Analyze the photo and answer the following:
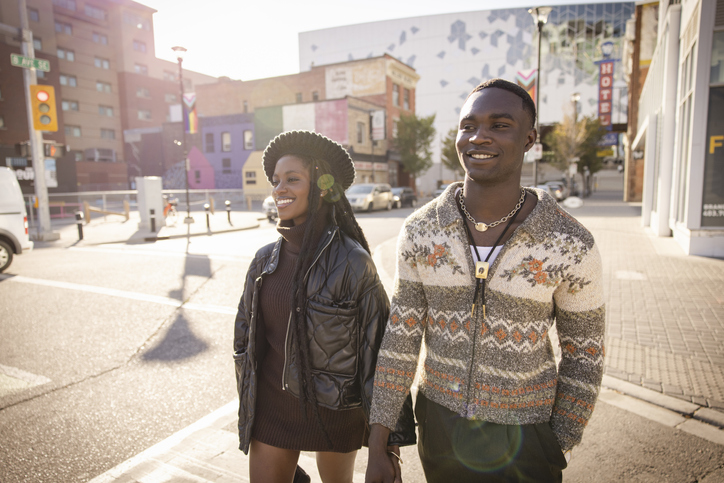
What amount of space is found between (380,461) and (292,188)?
1246mm

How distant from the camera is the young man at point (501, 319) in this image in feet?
5.06

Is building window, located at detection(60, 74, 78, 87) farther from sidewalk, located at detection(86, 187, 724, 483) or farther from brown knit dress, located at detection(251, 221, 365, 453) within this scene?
brown knit dress, located at detection(251, 221, 365, 453)

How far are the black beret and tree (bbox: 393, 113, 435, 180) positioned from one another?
4009cm

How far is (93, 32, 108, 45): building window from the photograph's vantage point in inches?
1843

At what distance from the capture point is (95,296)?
718 centimetres

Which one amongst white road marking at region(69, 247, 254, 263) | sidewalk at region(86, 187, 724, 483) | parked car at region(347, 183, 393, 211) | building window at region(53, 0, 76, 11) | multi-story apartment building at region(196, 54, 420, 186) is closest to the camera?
sidewalk at region(86, 187, 724, 483)

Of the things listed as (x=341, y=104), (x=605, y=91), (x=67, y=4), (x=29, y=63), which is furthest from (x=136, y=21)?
(x=605, y=91)

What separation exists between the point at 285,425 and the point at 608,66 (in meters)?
44.4

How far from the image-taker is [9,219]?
29.6 ft

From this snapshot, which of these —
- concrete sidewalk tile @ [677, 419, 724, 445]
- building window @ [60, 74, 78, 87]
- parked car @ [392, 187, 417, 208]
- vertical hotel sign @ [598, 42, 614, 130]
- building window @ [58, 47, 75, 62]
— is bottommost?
concrete sidewalk tile @ [677, 419, 724, 445]

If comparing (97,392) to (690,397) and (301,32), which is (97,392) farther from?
(301,32)

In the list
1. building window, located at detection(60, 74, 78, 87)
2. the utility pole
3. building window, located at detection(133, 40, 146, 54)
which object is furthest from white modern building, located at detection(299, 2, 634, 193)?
the utility pole

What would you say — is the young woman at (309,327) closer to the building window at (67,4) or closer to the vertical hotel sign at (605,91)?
the vertical hotel sign at (605,91)

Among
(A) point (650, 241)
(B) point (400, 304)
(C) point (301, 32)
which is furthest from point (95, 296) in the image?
(C) point (301, 32)
